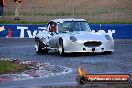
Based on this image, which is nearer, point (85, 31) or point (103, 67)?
point (103, 67)

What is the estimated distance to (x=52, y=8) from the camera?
72.1 m

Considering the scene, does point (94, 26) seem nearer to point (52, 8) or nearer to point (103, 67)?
point (103, 67)

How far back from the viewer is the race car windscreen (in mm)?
22778

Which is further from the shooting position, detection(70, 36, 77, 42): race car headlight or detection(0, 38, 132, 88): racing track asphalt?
detection(70, 36, 77, 42): race car headlight

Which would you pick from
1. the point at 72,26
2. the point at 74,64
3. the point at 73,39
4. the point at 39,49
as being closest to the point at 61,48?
the point at 73,39

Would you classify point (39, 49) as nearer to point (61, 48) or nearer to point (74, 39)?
point (61, 48)

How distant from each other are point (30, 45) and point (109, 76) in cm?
1699

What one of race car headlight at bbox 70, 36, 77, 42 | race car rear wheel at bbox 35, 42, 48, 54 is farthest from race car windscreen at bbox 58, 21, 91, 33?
race car rear wheel at bbox 35, 42, 48, 54

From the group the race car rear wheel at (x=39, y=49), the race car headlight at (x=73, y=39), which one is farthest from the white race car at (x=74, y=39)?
the race car rear wheel at (x=39, y=49)

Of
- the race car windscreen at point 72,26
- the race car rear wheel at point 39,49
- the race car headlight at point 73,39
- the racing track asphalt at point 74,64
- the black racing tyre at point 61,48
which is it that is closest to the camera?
the racing track asphalt at point 74,64

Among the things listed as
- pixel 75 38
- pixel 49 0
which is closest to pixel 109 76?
pixel 75 38

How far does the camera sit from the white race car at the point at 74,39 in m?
21.5

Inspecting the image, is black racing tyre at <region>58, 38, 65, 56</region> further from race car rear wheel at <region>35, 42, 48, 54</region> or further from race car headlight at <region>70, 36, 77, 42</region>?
race car rear wheel at <region>35, 42, 48, 54</region>

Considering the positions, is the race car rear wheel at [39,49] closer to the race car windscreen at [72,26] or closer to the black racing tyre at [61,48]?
the race car windscreen at [72,26]
